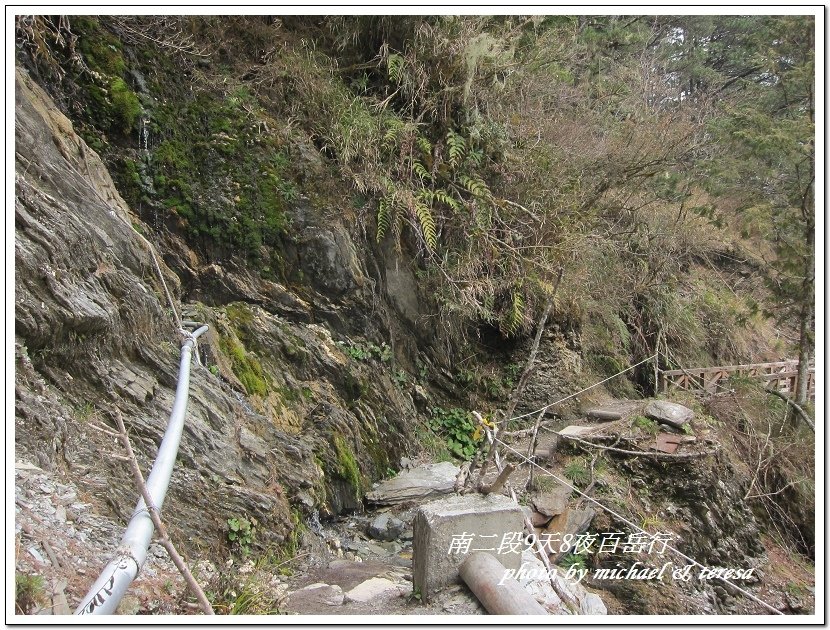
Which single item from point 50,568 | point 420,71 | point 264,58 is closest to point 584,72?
point 420,71

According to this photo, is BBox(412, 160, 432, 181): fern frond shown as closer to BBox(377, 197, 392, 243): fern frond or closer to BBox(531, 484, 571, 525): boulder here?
BBox(377, 197, 392, 243): fern frond

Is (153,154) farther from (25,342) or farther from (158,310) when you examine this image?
(25,342)

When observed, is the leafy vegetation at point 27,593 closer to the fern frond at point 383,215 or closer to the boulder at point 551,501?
the fern frond at point 383,215

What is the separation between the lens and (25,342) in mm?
3229

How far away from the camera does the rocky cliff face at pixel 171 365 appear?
3.30 m

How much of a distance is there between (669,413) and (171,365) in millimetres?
7669

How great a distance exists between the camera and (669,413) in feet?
28.8

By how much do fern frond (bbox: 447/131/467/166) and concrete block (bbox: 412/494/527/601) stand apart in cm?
545

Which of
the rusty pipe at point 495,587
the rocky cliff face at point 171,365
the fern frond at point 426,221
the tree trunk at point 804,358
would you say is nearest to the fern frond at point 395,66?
the fern frond at point 426,221

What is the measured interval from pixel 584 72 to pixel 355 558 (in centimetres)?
1298

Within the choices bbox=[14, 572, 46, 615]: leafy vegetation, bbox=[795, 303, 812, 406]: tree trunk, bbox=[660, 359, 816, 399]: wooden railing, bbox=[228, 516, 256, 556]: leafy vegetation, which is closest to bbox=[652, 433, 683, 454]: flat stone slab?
Answer: bbox=[795, 303, 812, 406]: tree trunk

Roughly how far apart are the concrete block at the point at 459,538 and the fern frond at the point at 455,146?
545cm

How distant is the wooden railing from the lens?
1047 centimetres

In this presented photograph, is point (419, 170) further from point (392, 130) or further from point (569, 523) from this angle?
point (569, 523)
